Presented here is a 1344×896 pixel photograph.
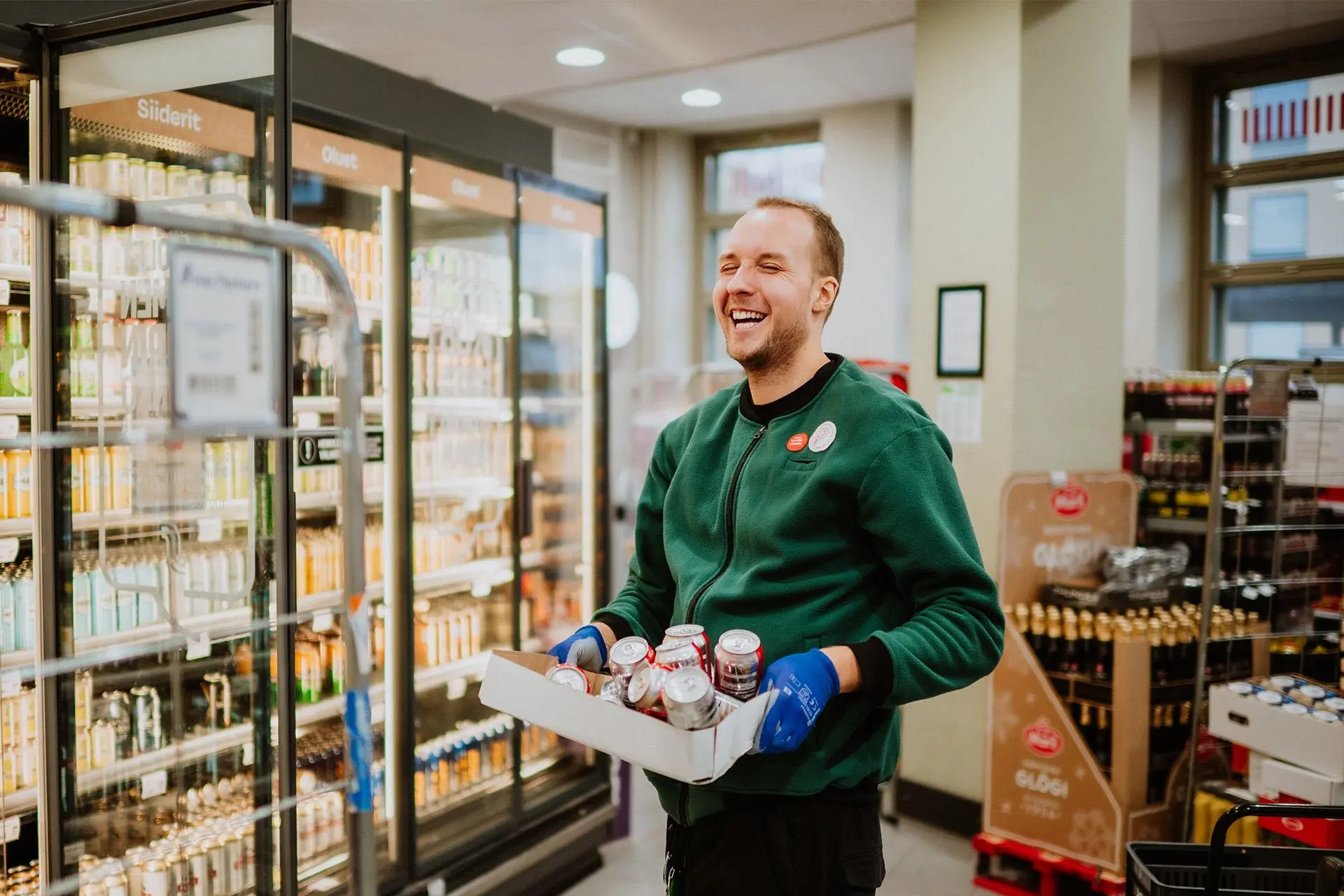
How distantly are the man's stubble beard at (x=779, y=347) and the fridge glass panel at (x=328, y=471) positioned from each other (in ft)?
6.81

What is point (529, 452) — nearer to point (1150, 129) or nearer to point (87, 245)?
point (87, 245)

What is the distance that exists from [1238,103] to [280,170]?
19.5ft

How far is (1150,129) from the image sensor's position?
5.93 meters

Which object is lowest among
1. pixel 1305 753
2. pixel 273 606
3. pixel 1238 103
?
pixel 1305 753

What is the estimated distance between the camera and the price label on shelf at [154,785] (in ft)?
8.75

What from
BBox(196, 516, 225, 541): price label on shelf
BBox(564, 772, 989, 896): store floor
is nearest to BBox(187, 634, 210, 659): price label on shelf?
BBox(196, 516, 225, 541): price label on shelf

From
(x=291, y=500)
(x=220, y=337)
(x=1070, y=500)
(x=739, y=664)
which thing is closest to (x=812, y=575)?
(x=739, y=664)

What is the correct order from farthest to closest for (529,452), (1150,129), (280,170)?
(1150,129) → (529,452) → (280,170)

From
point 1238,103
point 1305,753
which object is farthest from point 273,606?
point 1238,103

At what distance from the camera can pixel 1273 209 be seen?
5.97 metres

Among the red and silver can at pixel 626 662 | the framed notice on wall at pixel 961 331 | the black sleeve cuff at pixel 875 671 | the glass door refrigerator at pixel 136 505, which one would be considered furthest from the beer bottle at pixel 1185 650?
the glass door refrigerator at pixel 136 505

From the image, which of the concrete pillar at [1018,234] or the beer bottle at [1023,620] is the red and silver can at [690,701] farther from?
the concrete pillar at [1018,234]

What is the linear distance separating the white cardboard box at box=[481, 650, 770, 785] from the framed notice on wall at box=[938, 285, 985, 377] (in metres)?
3.12

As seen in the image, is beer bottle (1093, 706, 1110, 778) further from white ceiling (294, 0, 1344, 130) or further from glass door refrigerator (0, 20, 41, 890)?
glass door refrigerator (0, 20, 41, 890)
